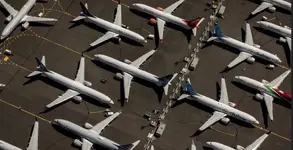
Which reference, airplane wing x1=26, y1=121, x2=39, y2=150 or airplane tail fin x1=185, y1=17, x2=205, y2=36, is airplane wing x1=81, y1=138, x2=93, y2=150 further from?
airplane tail fin x1=185, y1=17, x2=205, y2=36

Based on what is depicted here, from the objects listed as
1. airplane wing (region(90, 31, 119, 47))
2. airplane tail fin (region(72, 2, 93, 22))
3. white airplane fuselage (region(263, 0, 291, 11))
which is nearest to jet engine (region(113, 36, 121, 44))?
airplane wing (region(90, 31, 119, 47))

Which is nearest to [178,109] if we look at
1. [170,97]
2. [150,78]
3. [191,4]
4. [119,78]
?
[170,97]

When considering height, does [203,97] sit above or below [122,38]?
below

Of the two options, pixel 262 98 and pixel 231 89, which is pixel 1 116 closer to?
pixel 231 89

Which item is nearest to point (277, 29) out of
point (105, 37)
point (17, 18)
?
point (105, 37)

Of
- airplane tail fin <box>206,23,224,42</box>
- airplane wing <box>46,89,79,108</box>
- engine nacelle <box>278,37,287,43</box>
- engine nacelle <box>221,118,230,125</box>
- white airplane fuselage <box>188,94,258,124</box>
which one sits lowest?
engine nacelle <box>221,118,230,125</box>

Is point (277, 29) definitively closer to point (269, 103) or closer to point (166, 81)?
point (269, 103)
